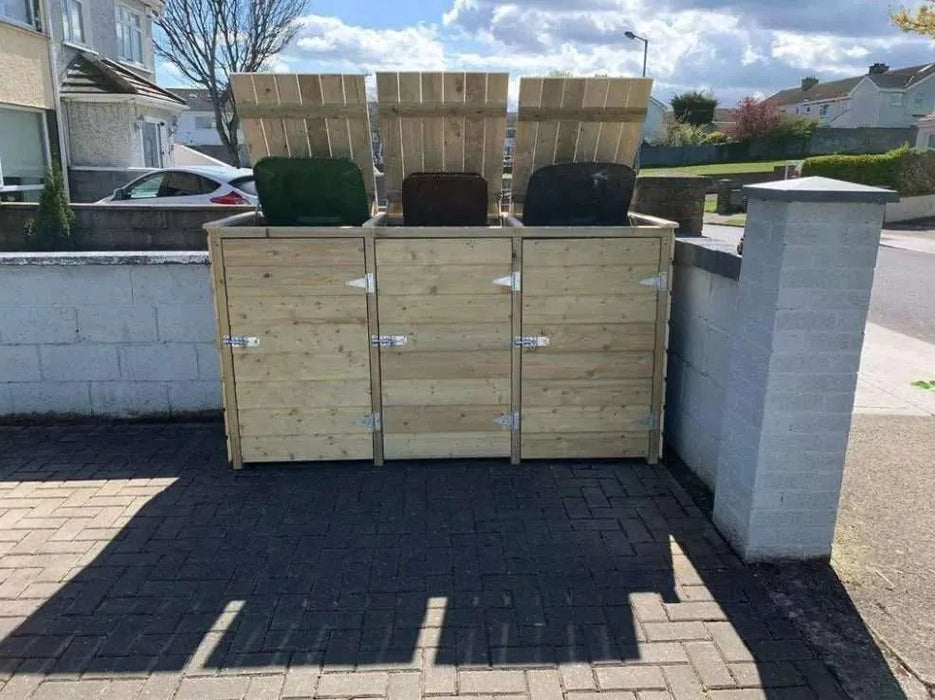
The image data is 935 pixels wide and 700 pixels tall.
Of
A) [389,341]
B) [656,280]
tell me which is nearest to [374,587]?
[389,341]

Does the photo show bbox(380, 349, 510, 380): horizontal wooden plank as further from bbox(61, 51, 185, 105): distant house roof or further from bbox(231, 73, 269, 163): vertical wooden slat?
bbox(61, 51, 185, 105): distant house roof

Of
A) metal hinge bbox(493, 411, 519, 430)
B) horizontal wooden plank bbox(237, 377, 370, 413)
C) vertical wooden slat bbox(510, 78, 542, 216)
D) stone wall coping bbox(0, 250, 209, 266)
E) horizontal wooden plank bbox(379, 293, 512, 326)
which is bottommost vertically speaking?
metal hinge bbox(493, 411, 519, 430)

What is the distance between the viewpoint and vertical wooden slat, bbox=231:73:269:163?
14.6 feet

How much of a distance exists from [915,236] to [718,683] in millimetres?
21633

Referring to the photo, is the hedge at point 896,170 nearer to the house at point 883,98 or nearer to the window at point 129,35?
the window at point 129,35

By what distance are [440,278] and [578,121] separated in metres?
1.48

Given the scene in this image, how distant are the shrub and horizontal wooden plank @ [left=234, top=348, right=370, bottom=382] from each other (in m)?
4.77

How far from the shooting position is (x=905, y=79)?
5869cm

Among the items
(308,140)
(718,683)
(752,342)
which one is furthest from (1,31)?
(718,683)

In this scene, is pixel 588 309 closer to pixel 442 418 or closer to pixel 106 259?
A: pixel 442 418

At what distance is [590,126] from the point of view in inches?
188

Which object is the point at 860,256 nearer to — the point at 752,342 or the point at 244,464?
the point at 752,342

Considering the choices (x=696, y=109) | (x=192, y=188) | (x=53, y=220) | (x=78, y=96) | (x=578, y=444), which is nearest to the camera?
(x=578, y=444)

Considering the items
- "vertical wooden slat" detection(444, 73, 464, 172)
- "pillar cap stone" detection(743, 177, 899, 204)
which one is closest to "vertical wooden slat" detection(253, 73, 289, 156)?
"vertical wooden slat" detection(444, 73, 464, 172)
